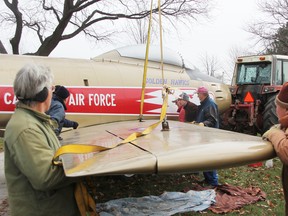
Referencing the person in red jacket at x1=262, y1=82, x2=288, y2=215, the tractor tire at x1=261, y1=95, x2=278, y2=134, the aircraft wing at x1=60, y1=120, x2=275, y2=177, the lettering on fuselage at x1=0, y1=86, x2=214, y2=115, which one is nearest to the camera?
the aircraft wing at x1=60, y1=120, x2=275, y2=177

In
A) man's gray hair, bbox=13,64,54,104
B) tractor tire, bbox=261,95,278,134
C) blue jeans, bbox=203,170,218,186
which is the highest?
man's gray hair, bbox=13,64,54,104

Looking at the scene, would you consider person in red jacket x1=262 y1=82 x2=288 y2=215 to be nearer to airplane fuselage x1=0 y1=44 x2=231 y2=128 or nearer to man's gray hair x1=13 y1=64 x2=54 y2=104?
man's gray hair x1=13 y1=64 x2=54 y2=104

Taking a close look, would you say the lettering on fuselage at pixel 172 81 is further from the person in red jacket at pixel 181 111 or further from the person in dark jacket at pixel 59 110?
the person in dark jacket at pixel 59 110

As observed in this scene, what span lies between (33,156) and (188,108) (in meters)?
4.48

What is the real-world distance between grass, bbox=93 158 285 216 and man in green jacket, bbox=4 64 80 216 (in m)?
3.00

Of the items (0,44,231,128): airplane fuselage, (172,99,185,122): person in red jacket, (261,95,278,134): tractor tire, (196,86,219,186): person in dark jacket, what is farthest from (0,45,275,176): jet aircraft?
(261,95,278,134): tractor tire

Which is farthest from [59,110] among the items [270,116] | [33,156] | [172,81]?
[270,116]

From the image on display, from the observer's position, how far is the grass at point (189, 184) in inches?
176

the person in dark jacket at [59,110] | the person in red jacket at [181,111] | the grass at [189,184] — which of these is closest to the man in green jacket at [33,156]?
the person in dark jacket at [59,110]

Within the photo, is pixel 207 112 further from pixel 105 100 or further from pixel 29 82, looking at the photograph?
pixel 29 82

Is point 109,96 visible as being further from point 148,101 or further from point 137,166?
point 137,166

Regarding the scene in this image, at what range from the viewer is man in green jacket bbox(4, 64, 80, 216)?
163 centimetres

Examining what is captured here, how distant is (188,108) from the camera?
5.90m

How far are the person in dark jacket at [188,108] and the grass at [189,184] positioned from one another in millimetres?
1042
